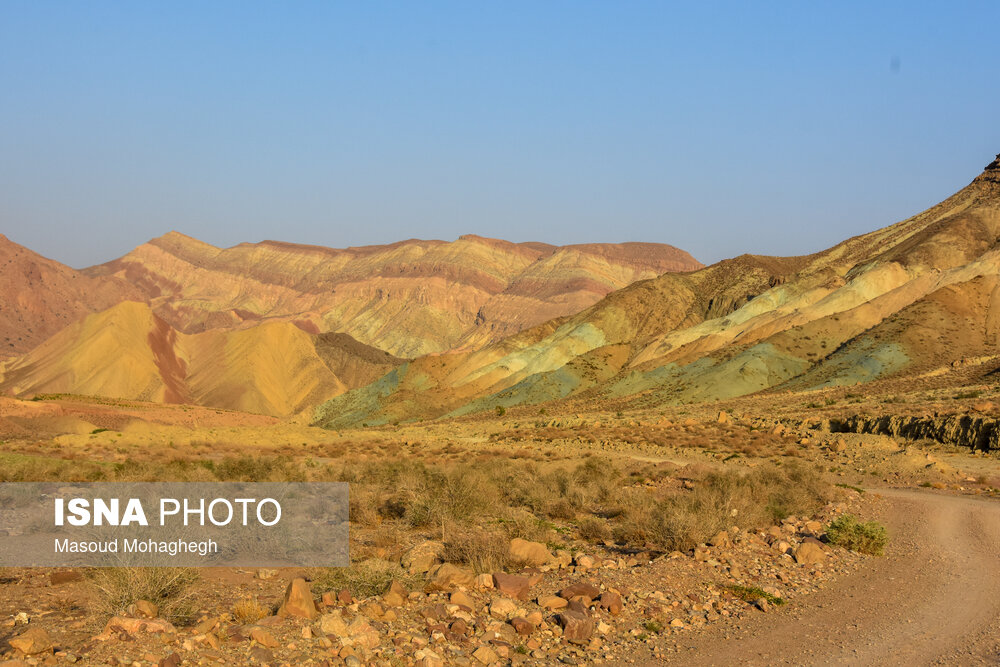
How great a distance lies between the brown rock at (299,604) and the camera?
9602mm

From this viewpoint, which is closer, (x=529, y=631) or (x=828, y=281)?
(x=529, y=631)

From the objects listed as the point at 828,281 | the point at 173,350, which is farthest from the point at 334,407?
the point at 828,281

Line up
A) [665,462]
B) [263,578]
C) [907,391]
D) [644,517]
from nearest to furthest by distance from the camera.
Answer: [263,578] < [644,517] < [665,462] < [907,391]

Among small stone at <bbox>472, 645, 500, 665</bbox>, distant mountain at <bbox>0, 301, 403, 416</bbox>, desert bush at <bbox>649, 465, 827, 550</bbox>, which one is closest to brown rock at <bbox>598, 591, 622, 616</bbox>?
small stone at <bbox>472, 645, 500, 665</bbox>

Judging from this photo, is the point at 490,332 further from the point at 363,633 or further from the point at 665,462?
the point at 363,633

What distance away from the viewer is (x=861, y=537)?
13742 mm

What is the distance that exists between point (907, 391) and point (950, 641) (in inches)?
1566

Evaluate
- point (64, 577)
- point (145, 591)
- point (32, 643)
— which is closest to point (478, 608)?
point (145, 591)

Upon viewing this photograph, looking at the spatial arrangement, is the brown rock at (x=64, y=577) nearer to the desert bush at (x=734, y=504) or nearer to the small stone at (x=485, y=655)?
the small stone at (x=485, y=655)

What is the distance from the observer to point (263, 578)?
40.1ft

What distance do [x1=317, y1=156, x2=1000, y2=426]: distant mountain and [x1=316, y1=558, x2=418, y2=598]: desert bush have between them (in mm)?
47535

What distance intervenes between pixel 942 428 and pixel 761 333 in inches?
1962

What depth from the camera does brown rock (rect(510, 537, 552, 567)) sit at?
12703 mm
